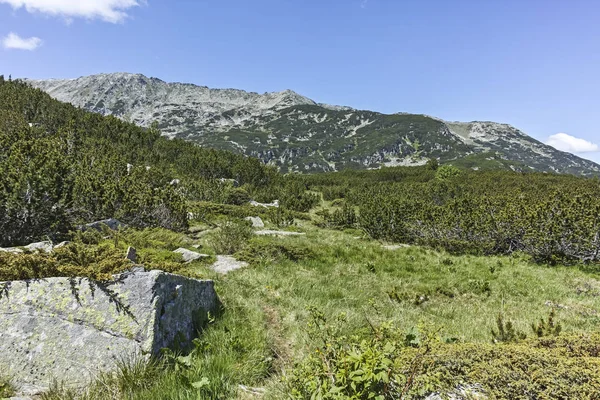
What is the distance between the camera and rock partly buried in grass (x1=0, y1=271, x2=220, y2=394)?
3.73m

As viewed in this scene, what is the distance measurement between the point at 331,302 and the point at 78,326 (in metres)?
4.93

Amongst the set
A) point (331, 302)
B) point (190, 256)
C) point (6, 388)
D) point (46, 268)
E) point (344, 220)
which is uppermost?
point (46, 268)

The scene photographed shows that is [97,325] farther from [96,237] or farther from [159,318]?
[96,237]

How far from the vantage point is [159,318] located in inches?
166

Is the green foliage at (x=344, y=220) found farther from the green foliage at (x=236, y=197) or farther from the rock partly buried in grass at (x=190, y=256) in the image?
the rock partly buried in grass at (x=190, y=256)

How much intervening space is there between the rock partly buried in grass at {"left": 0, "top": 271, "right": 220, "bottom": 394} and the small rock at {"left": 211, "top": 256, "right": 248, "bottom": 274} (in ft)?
16.7

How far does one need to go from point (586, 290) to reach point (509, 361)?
11319 mm

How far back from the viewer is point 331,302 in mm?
7223

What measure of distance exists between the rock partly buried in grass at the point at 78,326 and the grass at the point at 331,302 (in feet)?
1.14

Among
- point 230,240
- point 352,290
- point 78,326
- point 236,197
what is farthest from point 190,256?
point 236,197

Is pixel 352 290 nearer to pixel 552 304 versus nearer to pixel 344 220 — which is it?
pixel 552 304

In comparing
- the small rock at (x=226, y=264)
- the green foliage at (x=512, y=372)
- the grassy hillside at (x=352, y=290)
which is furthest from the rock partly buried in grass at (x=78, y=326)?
the small rock at (x=226, y=264)

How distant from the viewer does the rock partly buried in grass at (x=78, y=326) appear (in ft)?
12.3

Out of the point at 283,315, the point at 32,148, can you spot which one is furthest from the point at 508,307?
the point at 32,148
